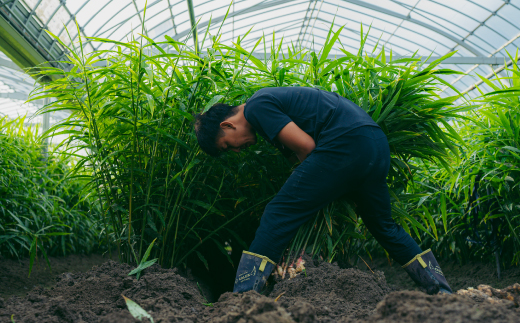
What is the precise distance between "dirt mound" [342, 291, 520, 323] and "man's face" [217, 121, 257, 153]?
0.76 metres

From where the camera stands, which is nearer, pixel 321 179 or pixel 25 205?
pixel 321 179

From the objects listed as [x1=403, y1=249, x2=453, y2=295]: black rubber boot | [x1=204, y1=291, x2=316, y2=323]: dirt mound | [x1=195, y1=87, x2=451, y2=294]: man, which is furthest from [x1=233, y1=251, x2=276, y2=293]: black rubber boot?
[x1=403, y1=249, x2=453, y2=295]: black rubber boot

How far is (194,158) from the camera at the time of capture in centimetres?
147

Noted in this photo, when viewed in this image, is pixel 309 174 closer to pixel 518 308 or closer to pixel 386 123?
pixel 386 123

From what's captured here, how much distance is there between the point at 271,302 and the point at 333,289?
0.44 meters

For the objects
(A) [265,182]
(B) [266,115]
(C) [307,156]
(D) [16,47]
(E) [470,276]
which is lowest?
(E) [470,276]

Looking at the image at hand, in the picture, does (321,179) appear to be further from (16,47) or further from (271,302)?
(16,47)

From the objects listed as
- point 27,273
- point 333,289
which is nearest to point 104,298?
point 333,289

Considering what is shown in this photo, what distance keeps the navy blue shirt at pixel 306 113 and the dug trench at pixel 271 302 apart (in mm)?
491

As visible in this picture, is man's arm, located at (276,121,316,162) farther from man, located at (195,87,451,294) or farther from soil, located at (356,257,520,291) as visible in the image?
soil, located at (356,257,520,291)

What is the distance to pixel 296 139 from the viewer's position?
1.20 metres

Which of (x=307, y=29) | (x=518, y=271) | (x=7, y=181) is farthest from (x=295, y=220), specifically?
(x=307, y=29)

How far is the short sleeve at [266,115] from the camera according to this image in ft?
3.90

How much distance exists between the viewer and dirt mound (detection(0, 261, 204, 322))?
925 millimetres
